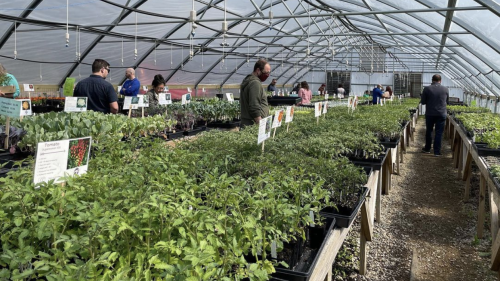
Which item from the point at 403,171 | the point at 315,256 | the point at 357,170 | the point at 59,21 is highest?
the point at 59,21

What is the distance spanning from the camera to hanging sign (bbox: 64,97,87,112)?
171 inches

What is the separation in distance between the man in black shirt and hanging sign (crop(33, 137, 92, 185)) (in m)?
2.78

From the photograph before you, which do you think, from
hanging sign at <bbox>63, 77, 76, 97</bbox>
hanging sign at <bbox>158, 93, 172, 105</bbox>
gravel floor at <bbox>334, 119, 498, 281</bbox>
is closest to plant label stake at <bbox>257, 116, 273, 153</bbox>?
gravel floor at <bbox>334, 119, 498, 281</bbox>

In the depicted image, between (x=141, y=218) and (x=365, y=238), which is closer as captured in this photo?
(x=141, y=218)

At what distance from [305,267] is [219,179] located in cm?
58

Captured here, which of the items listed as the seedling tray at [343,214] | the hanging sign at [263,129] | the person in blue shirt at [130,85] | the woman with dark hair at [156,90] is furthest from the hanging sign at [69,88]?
the seedling tray at [343,214]

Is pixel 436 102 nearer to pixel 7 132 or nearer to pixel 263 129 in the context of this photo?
pixel 263 129

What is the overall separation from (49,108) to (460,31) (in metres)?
10.3

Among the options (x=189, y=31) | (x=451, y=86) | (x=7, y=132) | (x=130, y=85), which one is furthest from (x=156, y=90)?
(x=451, y=86)

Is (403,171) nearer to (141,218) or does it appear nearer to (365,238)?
(365,238)

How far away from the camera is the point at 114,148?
9.16ft

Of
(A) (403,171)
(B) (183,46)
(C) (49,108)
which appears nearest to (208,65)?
(B) (183,46)

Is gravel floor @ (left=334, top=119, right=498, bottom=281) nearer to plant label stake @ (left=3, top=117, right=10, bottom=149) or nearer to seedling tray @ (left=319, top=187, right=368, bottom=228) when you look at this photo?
seedling tray @ (left=319, top=187, right=368, bottom=228)

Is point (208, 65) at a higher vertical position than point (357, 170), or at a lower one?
higher
